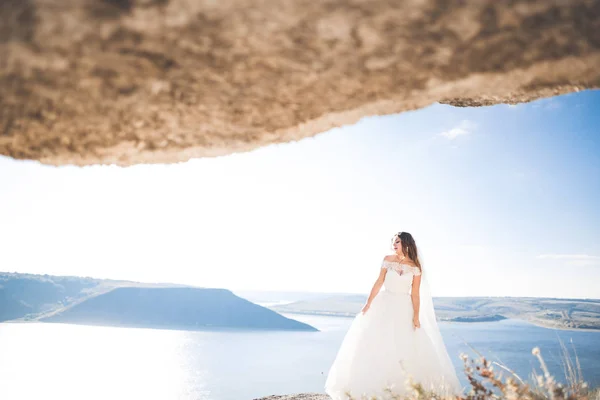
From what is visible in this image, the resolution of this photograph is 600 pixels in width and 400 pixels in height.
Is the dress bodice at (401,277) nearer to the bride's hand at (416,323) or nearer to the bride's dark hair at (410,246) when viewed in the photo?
the bride's dark hair at (410,246)

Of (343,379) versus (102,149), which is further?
(343,379)

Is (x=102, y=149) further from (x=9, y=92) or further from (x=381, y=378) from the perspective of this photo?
(x=381, y=378)

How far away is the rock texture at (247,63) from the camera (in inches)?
43.4

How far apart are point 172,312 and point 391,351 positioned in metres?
145

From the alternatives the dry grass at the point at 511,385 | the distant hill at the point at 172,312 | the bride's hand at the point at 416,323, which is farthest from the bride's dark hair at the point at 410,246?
the distant hill at the point at 172,312

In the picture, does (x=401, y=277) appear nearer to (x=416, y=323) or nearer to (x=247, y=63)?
(x=416, y=323)

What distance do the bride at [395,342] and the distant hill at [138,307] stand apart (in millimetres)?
122230

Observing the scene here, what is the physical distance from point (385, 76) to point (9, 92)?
1360 mm

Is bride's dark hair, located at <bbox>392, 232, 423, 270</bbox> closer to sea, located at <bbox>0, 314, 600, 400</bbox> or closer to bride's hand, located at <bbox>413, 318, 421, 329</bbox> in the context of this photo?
bride's hand, located at <bbox>413, 318, 421, 329</bbox>

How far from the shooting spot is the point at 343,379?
4.82 meters

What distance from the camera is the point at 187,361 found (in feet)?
249

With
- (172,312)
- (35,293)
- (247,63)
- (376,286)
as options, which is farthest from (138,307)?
(247,63)

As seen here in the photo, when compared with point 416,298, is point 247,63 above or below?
above

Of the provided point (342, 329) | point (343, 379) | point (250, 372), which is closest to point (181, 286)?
point (342, 329)
